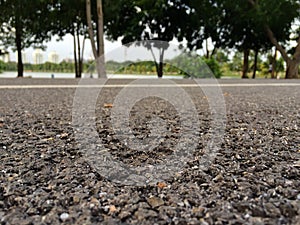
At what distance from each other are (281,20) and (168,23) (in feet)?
19.0

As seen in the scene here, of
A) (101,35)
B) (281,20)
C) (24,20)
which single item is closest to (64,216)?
(101,35)

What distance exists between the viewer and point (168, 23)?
1653cm

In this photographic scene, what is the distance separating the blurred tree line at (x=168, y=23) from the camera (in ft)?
44.9

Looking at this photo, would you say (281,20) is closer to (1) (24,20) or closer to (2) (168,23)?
(2) (168,23)

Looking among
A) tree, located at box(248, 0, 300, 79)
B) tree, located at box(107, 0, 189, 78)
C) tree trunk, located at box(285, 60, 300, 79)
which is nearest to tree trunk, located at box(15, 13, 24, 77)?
tree, located at box(107, 0, 189, 78)

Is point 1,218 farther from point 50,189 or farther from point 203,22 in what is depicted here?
point 203,22

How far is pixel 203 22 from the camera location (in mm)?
15703

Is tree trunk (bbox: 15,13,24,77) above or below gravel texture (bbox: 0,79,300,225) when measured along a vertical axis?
above

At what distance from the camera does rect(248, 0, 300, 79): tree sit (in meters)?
13.5

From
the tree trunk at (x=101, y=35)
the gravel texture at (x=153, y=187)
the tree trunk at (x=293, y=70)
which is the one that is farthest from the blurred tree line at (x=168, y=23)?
the gravel texture at (x=153, y=187)

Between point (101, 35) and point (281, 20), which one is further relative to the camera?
point (281, 20)

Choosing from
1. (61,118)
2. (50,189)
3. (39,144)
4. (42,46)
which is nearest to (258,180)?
(50,189)

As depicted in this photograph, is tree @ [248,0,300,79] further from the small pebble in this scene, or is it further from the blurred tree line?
the small pebble

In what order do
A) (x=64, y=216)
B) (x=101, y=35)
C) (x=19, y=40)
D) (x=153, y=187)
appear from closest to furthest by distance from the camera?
(x=64, y=216) → (x=153, y=187) → (x=101, y=35) → (x=19, y=40)
